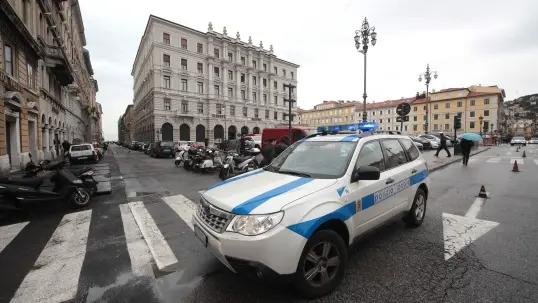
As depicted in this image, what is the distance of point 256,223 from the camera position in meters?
2.29

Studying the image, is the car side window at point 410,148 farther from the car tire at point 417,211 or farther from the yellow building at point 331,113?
the yellow building at point 331,113

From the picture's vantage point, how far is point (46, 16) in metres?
19.9

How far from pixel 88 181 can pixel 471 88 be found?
307 ft

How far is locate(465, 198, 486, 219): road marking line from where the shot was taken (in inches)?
201

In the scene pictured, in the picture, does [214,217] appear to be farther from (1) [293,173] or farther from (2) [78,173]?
(2) [78,173]

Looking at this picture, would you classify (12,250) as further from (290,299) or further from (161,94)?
(161,94)

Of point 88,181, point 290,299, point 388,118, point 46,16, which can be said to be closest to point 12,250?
point 88,181

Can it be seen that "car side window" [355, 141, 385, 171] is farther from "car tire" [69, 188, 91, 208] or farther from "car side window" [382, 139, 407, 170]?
"car tire" [69, 188, 91, 208]

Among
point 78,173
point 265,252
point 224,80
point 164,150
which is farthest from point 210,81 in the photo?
point 265,252

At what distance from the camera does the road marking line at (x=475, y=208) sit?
511cm

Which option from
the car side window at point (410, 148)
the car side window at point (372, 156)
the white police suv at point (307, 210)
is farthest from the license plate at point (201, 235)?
the car side window at point (410, 148)

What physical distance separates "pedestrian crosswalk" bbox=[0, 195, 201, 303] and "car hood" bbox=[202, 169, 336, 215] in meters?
1.31

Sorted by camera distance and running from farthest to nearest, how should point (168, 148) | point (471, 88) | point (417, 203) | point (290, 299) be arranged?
1. point (471, 88)
2. point (168, 148)
3. point (417, 203)
4. point (290, 299)

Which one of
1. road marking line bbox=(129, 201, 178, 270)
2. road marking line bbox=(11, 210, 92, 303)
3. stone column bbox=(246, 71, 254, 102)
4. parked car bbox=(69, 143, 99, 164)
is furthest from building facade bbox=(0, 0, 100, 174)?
stone column bbox=(246, 71, 254, 102)
